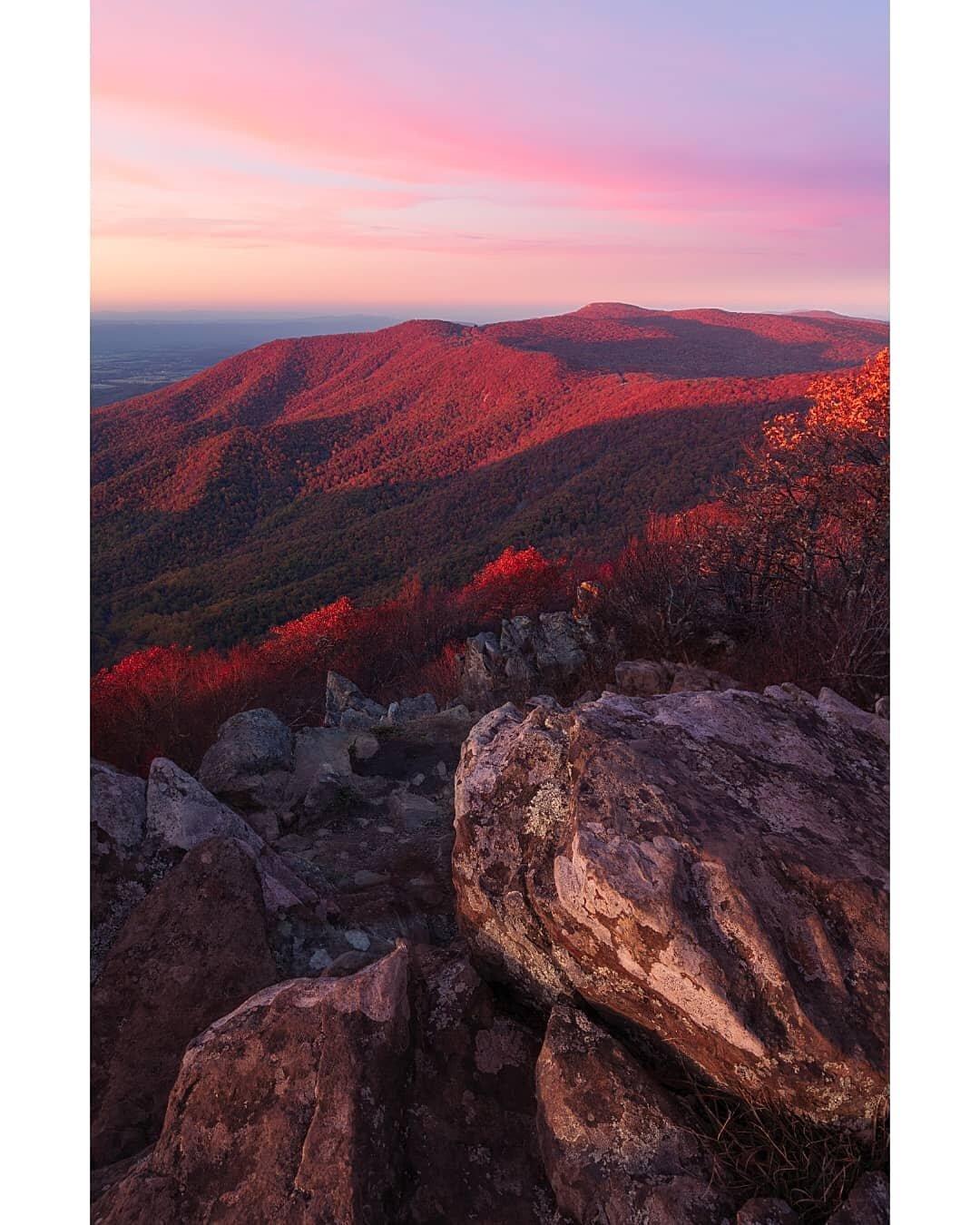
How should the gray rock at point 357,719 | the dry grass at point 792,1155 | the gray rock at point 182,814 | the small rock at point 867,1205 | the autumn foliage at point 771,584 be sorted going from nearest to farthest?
the small rock at point 867,1205, the dry grass at point 792,1155, the gray rock at point 182,814, the autumn foliage at point 771,584, the gray rock at point 357,719

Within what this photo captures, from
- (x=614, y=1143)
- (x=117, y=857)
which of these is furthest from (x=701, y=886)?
(x=117, y=857)

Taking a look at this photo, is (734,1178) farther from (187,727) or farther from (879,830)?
(187,727)


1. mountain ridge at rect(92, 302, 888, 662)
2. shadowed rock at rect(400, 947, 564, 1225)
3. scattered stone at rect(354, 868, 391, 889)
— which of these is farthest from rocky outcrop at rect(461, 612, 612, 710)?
mountain ridge at rect(92, 302, 888, 662)

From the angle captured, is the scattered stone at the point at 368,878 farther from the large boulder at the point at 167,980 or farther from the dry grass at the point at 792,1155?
the dry grass at the point at 792,1155

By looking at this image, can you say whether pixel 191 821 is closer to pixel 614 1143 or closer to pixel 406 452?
pixel 614 1143

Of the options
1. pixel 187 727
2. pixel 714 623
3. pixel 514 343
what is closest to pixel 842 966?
pixel 714 623

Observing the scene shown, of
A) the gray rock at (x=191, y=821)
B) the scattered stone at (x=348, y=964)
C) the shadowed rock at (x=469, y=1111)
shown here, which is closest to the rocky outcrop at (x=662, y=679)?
the gray rock at (x=191, y=821)

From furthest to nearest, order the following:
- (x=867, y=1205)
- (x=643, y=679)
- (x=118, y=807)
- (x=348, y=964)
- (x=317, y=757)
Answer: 1. (x=317, y=757)
2. (x=643, y=679)
3. (x=118, y=807)
4. (x=348, y=964)
5. (x=867, y=1205)
